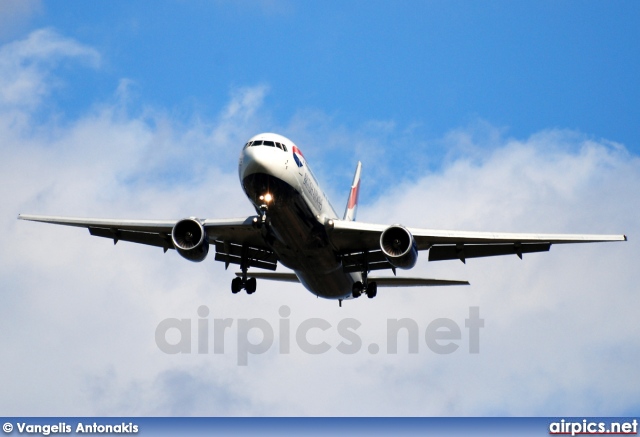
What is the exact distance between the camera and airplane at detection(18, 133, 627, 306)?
1282 inches

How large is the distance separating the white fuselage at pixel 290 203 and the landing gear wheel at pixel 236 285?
121 inches

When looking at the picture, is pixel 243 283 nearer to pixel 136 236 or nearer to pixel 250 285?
pixel 250 285

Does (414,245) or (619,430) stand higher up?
(414,245)

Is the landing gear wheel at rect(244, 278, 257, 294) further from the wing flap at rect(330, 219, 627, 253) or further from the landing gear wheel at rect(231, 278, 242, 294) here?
the wing flap at rect(330, 219, 627, 253)

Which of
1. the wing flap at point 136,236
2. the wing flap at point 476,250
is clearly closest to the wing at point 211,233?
the wing flap at point 136,236

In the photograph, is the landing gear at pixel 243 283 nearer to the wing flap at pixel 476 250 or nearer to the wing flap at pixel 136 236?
the wing flap at pixel 136 236

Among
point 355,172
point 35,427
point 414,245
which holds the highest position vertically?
point 355,172

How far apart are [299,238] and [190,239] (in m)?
4.25

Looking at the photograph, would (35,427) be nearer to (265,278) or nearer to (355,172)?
(265,278)

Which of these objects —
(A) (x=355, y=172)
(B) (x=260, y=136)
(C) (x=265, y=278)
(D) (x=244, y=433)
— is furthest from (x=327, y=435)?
(A) (x=355, y=172)

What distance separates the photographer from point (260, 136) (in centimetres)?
3316

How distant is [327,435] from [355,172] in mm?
21135

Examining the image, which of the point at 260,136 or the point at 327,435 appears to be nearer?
the point at 260,136

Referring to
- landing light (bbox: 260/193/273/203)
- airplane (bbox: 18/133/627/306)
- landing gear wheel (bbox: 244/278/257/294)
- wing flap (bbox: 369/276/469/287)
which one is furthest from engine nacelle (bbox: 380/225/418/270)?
landing gear wheel (bbox: 244/278/257/294)
